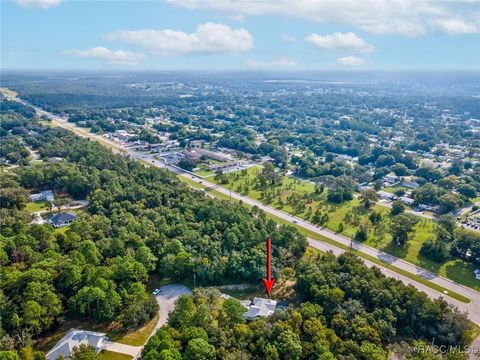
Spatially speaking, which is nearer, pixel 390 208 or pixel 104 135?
pixel 390 208

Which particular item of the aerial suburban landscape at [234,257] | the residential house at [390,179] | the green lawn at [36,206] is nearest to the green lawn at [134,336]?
the aerial suburban landscape at [234,257]

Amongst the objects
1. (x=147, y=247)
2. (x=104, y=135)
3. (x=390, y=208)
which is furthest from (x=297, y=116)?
(x=147, y=247)

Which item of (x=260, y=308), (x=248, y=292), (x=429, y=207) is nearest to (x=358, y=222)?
(x=429, y=207)

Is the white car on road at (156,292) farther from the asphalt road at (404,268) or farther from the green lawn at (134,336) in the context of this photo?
the asphalt road at (404,268)

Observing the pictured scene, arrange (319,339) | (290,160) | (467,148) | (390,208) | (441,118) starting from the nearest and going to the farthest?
(319,339) → (390,208) → (290,160) → (467,148) → (441,118)

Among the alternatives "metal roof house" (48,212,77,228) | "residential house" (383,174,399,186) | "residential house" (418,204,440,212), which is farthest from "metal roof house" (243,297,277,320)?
"residential house" (383,174,399,186)

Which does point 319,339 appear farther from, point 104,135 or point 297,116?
point 297,116
